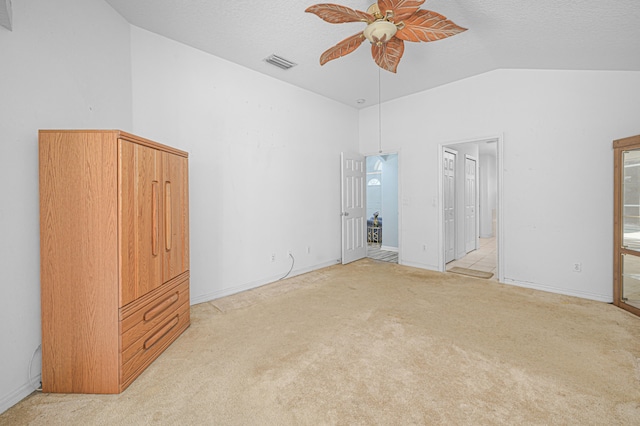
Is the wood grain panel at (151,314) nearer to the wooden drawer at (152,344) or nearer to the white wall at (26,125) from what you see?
the wooden drawer at (152,344)

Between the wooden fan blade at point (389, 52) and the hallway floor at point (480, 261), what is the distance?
3.45 m

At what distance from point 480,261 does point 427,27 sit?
15.1 ft

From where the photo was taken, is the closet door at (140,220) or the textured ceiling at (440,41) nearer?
the closet door at (140,220)

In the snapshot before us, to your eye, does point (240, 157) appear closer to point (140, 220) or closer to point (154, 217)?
point (154, 217)

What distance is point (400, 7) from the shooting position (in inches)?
73.8

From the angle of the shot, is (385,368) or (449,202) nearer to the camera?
(385,368)

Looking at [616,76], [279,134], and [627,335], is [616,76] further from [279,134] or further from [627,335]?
[279,134]

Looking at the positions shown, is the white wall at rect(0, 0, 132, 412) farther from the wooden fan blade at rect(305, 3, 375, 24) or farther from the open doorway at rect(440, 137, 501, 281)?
the open doorway at rect(440, 137, 501, 281)

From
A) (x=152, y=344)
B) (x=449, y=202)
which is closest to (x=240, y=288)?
(x=152, y=344)

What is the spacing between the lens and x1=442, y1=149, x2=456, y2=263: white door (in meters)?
4.94

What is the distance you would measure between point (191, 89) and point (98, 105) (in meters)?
1.07

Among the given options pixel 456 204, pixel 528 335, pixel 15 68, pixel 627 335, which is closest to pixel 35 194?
pixel 15 68

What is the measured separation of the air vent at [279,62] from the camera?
3.46 metres

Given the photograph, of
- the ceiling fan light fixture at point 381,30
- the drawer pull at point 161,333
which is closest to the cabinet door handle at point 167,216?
the drawer pull at point 161,333
